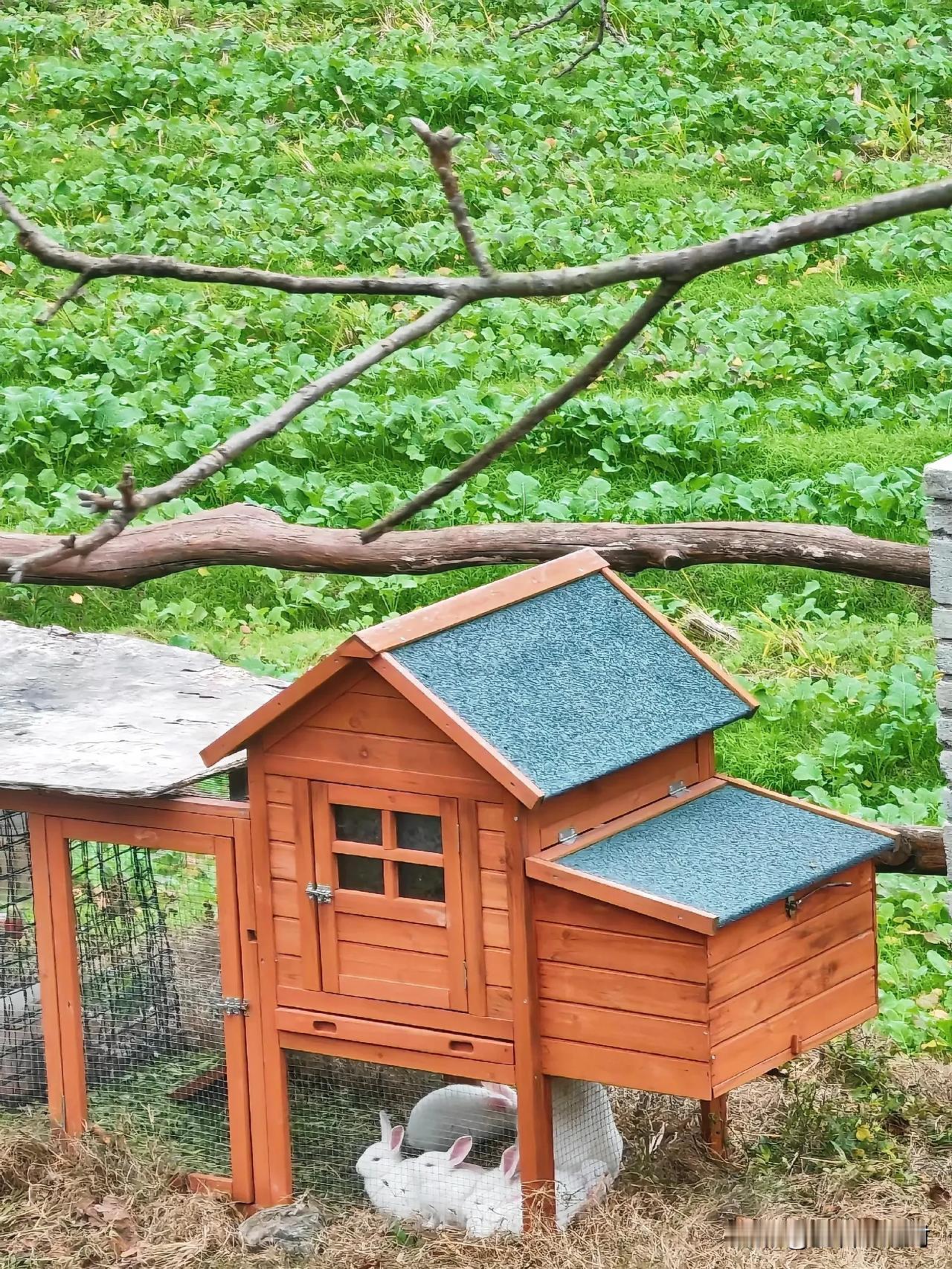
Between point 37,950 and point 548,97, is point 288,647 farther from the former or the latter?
point 548,97

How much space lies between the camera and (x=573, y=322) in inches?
437

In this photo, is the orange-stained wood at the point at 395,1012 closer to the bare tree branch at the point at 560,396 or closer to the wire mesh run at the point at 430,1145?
the wire mesh run at the point at 430,1145

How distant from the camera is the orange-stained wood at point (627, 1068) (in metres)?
3.65

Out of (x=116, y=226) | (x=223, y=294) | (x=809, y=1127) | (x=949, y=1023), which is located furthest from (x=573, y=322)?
(x=809, y=1127)

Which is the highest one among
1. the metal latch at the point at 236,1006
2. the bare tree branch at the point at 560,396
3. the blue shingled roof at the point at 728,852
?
the bare tree branch at the point at 560,396

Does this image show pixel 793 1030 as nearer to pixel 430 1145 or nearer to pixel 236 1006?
pixel 430 1145

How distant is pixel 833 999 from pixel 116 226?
9945 mm

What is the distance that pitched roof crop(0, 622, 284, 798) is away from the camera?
13.8ft

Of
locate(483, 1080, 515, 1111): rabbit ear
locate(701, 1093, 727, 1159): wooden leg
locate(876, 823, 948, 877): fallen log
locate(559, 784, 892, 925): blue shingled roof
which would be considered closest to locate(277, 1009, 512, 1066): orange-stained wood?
locate(483, 1080, 515, 1111): rabbit ear

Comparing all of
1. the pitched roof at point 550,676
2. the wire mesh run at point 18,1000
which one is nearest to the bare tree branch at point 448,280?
the pitched roof at point 550,676

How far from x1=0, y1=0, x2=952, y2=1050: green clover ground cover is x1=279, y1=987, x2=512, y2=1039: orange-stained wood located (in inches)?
76.7

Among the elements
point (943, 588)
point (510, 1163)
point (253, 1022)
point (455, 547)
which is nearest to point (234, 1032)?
point (253, 1022)

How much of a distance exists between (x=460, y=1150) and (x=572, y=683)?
1.05 m

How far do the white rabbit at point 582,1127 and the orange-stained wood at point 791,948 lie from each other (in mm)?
489
